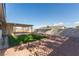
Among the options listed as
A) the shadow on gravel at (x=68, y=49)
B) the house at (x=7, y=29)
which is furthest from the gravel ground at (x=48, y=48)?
the house at (x=7, y=29)

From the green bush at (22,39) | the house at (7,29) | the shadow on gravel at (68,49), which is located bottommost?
the shadow on gravel at (68,49)

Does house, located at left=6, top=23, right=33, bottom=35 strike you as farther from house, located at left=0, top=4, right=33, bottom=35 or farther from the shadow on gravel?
the shadow on gravel

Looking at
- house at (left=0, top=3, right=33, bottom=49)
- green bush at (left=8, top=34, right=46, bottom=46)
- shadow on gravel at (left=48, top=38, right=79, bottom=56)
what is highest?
house at (left=0, top=3, right=33, bottom=49)

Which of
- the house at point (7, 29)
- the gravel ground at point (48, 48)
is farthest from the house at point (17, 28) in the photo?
the gravel ground at point (48, 48)

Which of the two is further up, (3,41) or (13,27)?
(13,27)

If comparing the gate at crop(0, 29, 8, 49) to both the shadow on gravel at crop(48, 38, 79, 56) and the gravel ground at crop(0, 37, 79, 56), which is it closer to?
the gravel ground at crop(0, 37, 79, 56)

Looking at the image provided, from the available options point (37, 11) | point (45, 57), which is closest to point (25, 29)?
point (37, 11)

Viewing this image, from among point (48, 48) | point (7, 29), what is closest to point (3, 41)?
point (7, 29)

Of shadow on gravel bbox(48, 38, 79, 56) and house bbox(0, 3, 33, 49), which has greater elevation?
house bbox(0, 3, 33, 49)

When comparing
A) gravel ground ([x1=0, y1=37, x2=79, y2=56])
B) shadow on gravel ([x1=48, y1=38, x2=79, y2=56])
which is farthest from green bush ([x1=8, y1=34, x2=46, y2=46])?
shadow on gravel ([x1=48, y1=38, x2=79, y2=56])

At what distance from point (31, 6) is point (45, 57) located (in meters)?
0.51

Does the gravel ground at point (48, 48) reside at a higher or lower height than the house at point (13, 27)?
lower

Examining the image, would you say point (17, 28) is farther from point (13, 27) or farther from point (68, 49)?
point (68, 49)

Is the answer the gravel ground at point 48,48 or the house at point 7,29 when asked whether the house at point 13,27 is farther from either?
the gravel ground at point 48,48
